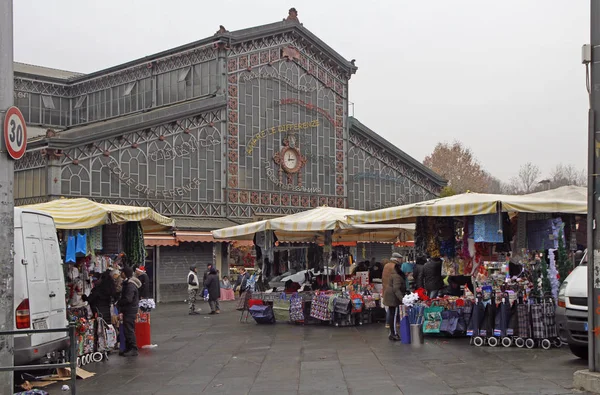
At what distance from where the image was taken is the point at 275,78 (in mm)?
35469

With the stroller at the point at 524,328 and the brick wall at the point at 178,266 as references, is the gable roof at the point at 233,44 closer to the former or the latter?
the brick wall at the point at 178,266

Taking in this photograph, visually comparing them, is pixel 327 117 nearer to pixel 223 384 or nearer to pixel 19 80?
pixel 19 80

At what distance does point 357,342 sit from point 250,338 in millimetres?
2696

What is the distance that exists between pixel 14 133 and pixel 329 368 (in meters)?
6.00

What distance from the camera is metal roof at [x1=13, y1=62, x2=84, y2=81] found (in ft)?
127

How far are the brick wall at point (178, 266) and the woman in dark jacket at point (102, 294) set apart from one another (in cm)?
1698

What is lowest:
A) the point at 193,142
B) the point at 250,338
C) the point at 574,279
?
the point at 250,338

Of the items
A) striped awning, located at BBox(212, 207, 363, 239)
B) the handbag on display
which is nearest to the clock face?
striped awning, located at BBox(212, 207, 363, 239)

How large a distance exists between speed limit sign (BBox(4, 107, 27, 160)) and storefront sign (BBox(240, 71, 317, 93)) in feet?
82.8

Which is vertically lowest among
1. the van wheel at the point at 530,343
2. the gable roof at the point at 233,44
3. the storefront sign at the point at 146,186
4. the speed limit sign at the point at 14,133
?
the van wheel at the point at 530,343

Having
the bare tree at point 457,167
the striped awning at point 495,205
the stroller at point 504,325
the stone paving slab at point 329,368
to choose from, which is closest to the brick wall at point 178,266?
the stone paving slab at point 329,368

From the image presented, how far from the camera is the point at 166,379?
11398 mm

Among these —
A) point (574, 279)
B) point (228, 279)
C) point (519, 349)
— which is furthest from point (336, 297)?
point (228, 279)

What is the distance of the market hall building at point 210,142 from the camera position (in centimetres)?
2922
